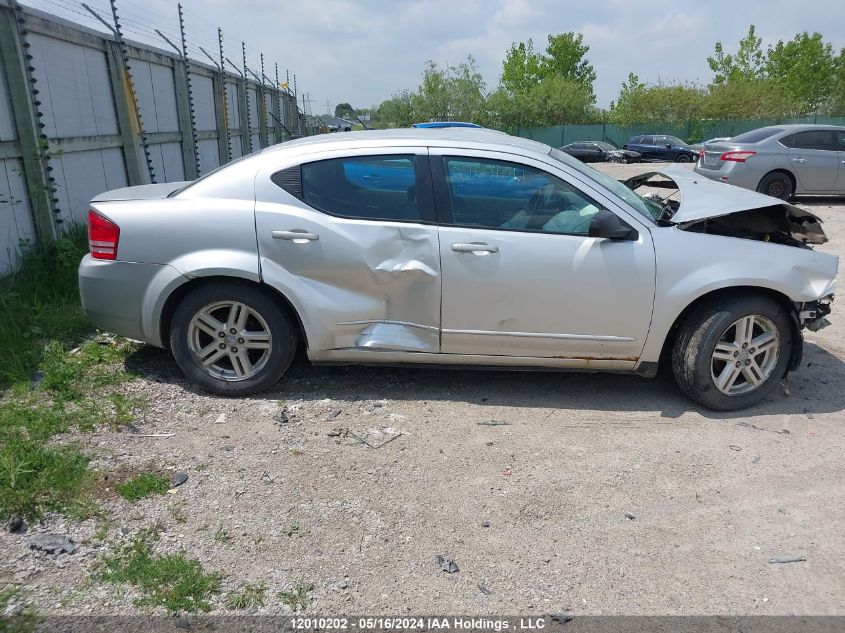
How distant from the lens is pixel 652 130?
1789 inches

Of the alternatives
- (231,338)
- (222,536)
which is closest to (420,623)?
(222,536)

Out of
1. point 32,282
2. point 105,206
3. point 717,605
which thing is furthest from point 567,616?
point 32,282

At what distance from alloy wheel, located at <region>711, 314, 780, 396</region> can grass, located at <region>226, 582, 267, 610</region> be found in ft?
10.1

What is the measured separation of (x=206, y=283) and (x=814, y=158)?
1307 centimetres

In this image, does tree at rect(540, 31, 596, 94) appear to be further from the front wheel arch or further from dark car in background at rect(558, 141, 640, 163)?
the front wheel arch

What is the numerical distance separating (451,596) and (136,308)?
2.82 meters

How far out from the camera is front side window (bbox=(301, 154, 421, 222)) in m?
4.05

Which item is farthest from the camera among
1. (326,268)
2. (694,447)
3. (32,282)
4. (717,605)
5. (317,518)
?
(32,282)

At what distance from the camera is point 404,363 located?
4.24m

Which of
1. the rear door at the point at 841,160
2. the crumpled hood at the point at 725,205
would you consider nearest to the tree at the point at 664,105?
the rear door at the point at 841,160

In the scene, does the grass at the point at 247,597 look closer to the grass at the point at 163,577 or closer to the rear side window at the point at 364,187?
the grass at the point at 163,577

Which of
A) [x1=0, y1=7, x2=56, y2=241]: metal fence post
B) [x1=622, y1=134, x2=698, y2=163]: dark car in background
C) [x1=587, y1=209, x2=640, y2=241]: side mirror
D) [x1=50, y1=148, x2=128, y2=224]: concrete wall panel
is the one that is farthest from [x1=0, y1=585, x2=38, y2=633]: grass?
[x1=622, y1=134, x2=698, y2=163]: dark car in background

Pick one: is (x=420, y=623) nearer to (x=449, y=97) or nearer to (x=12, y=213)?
(x=12, y=213)

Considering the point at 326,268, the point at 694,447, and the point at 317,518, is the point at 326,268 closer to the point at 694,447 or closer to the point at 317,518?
the point at 317,518
